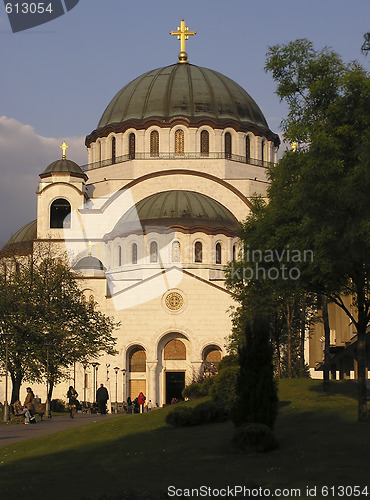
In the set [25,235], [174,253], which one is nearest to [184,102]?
[174,253]

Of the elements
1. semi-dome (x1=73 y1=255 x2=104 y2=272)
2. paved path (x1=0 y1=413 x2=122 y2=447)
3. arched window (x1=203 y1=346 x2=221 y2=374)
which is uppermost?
semi-dome (x1=73 y1=255 x2=104 y2=272)

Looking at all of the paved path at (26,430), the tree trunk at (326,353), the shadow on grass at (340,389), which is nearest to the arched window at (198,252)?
the shadow on grass at (340,389)

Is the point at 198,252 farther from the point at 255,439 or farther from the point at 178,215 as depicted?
the point at 255,439

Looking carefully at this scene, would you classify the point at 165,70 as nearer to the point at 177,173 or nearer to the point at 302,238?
the point at 177,173

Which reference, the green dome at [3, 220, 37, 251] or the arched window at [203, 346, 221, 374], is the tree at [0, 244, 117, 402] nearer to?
the arched window at [203, 346, 221, 374]

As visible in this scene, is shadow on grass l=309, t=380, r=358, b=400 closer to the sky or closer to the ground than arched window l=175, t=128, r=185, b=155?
closer to the ground

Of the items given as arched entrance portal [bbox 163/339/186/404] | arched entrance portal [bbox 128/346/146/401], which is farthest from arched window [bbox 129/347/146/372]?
arched entrance portal [bbox 163/339/186/404]

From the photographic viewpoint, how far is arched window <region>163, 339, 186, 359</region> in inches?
2356

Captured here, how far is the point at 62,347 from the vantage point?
4053 centimetres

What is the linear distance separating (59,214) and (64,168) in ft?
11.0

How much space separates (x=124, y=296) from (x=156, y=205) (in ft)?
22.9

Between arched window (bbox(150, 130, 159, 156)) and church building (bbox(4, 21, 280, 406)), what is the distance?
0.07 metres

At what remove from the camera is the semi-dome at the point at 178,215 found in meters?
61.0

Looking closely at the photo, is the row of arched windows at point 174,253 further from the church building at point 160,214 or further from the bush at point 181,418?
the bush at point 181,418
